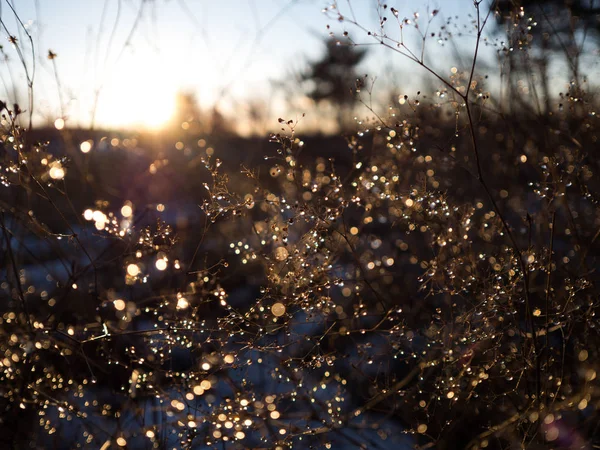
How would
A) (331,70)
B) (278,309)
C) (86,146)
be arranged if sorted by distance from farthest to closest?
(331,70)
(86,146)
(278,309)

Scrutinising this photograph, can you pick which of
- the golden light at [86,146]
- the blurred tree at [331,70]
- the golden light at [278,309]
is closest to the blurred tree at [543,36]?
the golden light at [278,309]

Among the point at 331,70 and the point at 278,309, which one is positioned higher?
the point at 331,70

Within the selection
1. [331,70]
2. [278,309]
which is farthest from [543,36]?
[331,70]

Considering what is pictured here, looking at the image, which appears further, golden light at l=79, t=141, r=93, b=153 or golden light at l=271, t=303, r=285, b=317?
golden light at l=79, t=141, r=93, b=153

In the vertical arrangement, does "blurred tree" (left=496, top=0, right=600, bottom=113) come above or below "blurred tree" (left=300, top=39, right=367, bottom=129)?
below

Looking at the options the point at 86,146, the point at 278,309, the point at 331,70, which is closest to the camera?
the point at 278,309

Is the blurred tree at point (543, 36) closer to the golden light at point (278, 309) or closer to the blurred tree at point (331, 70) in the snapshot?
the golden light at point (278, 309)

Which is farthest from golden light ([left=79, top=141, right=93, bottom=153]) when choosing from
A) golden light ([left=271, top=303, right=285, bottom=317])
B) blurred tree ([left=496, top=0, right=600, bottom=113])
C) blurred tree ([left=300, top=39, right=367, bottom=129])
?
blurred tree ([left=300, top=39, right=367, bottom=129])

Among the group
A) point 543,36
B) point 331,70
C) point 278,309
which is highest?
point 331,70

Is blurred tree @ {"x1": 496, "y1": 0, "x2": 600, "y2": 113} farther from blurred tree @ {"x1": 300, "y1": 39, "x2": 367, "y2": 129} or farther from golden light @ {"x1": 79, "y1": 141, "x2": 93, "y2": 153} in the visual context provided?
blurred tree @ {"x1": 300, "y1": 39, "x2": 367, "y2": 129}

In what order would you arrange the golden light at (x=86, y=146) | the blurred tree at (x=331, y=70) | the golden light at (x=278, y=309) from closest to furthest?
the golden light at (x=278, y=309) < the golden light at (x=86, y=146) < the blurred tree at (x=331, y=70)

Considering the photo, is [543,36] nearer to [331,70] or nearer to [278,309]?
[278,309]

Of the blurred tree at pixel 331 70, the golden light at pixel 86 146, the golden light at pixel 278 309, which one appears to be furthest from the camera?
the blurred tree at pixel 331 70
